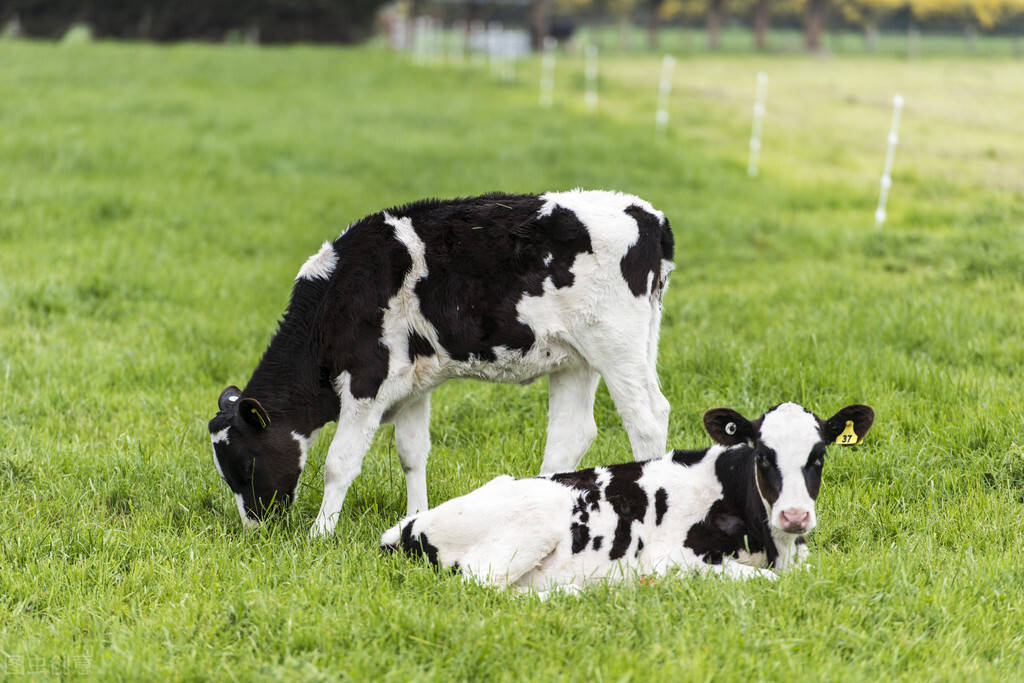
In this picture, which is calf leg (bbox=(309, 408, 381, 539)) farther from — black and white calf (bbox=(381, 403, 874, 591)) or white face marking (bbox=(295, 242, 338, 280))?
white face marking (bbox=(295, 242, 338, 280))

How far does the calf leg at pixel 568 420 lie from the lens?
219 inches

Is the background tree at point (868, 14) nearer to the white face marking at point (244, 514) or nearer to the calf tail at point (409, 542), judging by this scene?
the white face marking at point (244, 514)

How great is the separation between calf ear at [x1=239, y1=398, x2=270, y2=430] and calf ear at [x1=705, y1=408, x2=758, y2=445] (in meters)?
2.28

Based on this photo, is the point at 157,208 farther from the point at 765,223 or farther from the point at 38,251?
the point at 765,223

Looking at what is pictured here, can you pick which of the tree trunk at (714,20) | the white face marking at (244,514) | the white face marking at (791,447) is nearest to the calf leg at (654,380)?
the white face marking at (791,447)

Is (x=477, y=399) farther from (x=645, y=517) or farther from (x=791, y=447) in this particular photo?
(x=791, y=447)

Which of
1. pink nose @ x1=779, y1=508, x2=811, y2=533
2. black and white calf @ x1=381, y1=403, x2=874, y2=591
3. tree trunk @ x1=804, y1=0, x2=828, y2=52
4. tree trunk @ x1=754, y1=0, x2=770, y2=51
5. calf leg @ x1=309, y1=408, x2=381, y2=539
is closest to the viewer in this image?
pink nose @ x1=779, y1=508, x2=811, y2=533

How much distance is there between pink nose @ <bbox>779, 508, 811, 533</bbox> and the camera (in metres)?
4.34

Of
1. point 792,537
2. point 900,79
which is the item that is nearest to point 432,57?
point 900,79

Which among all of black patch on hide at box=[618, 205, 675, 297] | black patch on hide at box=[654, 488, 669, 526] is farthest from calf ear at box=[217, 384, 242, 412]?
black patch on hide at box=[654, 488, 669, 526]

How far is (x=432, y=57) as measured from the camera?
3941 cm

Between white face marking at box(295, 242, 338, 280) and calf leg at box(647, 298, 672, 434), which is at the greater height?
white face marking at box(295, 242, 338, 280)

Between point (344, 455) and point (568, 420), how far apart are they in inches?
47.6

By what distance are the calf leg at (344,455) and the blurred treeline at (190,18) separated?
154 feet
